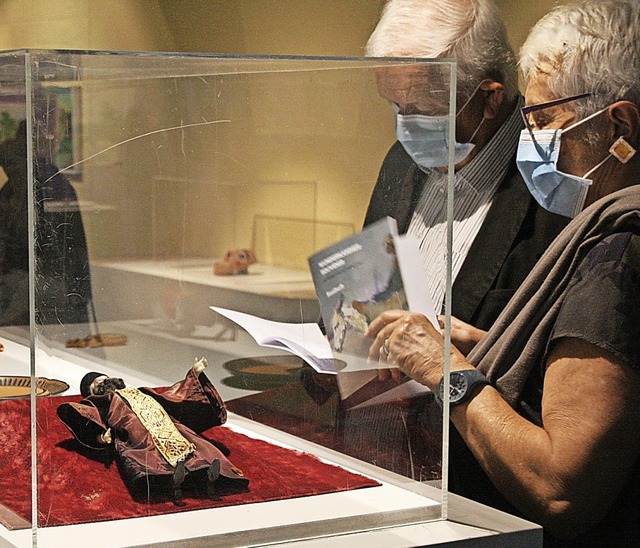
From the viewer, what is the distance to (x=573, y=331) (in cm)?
147

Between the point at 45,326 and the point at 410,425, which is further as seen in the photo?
the point at 410,425

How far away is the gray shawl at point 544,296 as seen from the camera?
153 centimetres

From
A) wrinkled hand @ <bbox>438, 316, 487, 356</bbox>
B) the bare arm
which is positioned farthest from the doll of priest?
wrinkled hand @ <bbox>438, 316, 487, 356</bbox>

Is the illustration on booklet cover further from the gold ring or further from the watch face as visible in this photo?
the watch face

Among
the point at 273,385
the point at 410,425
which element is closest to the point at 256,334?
the point at 273,385

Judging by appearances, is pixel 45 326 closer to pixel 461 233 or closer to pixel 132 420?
pixel 132 420

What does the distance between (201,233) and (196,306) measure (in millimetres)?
73

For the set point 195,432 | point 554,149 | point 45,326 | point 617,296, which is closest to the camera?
point 45,326

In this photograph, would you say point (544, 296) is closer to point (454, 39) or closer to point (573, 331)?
point (573, 331)

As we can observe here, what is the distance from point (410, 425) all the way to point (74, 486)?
37 centimetres

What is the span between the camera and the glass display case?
1.01m

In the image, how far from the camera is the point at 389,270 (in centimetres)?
121

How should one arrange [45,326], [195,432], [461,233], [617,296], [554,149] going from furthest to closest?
[461,233], [554,149], [617,296], [195,432], [45,326]

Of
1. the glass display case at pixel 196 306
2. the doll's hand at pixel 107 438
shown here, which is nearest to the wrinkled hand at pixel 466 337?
the glass display case at pixel 196 306
